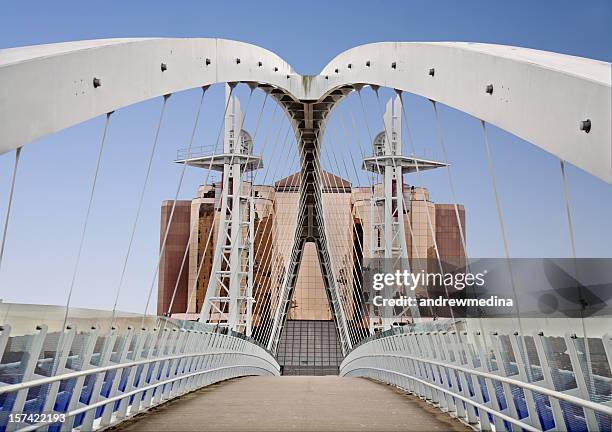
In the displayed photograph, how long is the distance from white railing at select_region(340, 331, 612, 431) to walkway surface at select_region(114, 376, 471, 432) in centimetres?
36

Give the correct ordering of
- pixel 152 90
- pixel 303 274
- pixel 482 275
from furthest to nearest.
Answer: pixel 303 274 → pixel 482 275 → pixel 152 90

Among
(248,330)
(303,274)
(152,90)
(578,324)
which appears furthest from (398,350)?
(303,274)

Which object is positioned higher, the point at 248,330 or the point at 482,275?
the point at 482,275

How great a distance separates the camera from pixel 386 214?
3397cm

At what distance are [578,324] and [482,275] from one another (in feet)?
111

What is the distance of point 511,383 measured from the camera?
7.36 metres

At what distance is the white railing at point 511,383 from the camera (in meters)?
6.07

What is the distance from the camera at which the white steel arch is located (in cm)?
654

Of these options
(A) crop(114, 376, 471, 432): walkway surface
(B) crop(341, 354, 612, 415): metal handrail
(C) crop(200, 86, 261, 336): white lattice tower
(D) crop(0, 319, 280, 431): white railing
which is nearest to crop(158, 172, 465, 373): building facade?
(C) crop(200, 86, 261, 336): white lattice tower

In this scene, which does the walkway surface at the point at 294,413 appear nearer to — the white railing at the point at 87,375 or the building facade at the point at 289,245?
the white railing at the point at 87,375

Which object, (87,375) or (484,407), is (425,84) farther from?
(87,375)

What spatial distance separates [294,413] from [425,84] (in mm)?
4964

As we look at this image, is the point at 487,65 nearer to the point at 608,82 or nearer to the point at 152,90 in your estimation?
the point at 608,82

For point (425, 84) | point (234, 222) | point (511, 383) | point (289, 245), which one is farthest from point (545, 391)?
point (289, 245)
